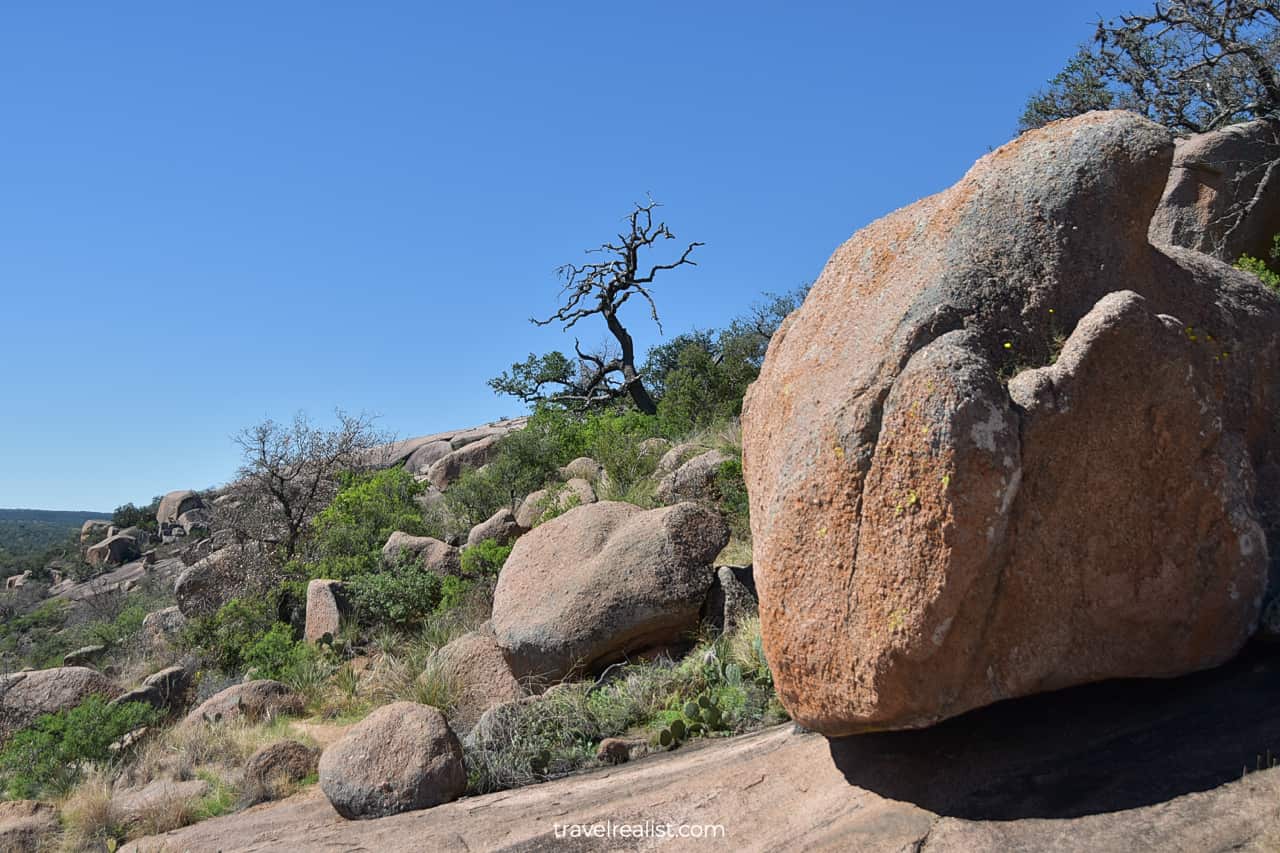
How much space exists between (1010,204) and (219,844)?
20.2 ft

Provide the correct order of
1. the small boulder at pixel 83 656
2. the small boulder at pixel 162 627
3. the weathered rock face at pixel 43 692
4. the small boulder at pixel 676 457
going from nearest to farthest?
1. the weathered rock face at pixel 43 692
2. the small boulder at pixel 676 457
3. the small boulder at pixel 162 627
4. the small boulder at pixel 83 656

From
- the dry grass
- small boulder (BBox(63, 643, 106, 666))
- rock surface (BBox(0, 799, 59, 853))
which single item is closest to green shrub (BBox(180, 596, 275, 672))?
small boulder (BBox(63, 643, 106, 666))

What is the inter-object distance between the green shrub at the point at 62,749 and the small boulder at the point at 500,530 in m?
4.75

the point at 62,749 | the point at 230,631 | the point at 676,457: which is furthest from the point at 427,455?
the point at 62,749

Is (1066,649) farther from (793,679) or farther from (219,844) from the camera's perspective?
(219,844)

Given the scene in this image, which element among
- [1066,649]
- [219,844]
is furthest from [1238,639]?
[219,844]

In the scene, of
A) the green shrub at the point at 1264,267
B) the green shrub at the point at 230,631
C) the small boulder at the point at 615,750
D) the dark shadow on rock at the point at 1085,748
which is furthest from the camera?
the green shrub at the point at 230,631

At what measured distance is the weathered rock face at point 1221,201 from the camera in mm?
9781

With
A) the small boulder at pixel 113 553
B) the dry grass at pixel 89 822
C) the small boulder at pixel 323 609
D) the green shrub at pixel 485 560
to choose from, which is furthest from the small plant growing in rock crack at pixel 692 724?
the small boulder at pixel 113 553

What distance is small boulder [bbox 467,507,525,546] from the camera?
13.3m

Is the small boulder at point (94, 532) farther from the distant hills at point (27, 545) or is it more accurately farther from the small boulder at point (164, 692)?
the small boulder at point (164, 692)

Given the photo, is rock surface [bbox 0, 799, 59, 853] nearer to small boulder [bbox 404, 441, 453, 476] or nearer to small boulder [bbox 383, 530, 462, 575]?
small boulder [bbox 383, 530, 462, 575]

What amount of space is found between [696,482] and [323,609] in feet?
16.1

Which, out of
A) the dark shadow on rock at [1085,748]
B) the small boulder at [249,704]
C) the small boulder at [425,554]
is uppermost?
the small boulder at [425,554]
